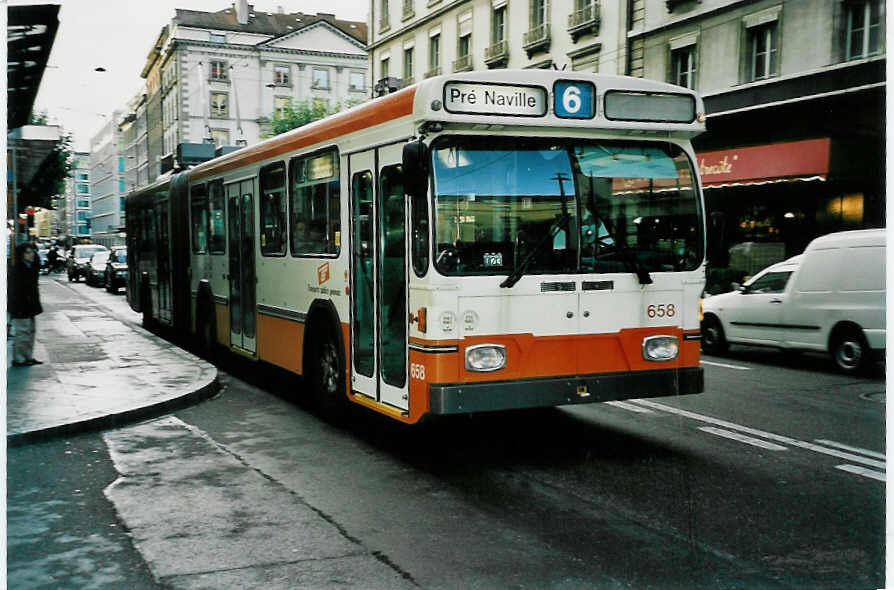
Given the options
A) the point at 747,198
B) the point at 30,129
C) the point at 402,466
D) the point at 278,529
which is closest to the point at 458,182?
the point at 402,466

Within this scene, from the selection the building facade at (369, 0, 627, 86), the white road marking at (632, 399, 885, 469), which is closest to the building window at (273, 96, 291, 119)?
the building facade at (369, 0, 627, 86)

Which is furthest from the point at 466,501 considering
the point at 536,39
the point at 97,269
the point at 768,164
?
the point at 97,269

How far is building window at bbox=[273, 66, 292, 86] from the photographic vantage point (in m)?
25.3

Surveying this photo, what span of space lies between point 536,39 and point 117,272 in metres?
19.9

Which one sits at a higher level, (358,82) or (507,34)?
(358,82)

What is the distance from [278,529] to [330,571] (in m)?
0.80

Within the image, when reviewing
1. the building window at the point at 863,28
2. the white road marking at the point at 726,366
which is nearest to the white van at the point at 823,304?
the white road marking at the point at 726,366

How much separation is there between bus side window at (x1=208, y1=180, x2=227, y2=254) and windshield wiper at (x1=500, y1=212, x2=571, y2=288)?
6.19m

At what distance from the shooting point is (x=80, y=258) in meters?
42.3

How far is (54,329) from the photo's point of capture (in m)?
17.3

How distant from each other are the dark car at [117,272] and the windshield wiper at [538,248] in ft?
92.6

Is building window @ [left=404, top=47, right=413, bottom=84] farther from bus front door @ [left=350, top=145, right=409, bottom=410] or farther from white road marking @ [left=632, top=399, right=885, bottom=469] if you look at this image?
bus front door @ [left=350, top=145, right=409, bottom=410]

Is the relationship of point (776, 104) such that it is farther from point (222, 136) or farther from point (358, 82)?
point (358, 82)

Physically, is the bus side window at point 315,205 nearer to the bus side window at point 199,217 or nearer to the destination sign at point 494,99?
the destination sign at point 494,99
